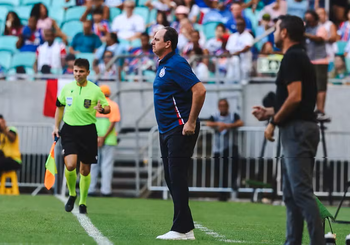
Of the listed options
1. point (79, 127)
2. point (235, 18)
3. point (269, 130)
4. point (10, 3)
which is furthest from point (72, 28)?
point (269, 130)

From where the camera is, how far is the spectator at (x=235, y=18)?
2050 cm

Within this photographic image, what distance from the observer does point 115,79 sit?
19.2 m

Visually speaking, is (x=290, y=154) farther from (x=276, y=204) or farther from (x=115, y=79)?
(x=115, y=79)

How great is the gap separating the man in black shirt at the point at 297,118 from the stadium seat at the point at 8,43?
15.6 metres

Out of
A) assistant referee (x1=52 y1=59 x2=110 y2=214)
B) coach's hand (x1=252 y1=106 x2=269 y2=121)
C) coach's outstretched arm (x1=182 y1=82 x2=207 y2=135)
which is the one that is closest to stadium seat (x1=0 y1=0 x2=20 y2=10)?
assistant referee (x1=52 y1=59 x2=110 y2=214)

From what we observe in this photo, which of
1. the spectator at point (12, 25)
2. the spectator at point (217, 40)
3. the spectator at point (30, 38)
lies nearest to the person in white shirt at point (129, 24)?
the spectator at point (30, 38)

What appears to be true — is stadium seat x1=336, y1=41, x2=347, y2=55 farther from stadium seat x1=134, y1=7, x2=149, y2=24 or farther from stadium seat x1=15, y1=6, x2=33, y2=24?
stadium seat x1=15, y1=6, x2=33, y2=24

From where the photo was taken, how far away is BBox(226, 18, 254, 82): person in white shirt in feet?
60.5

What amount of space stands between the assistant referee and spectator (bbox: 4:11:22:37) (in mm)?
11090

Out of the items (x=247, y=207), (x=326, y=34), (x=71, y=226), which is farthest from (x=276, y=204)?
(x=71, y=226)

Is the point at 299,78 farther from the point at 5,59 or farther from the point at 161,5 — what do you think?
the point at 161,5

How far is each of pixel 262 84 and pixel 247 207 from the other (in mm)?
4566

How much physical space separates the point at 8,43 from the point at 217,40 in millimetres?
5646

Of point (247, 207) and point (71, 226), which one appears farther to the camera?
point (247, 207)
